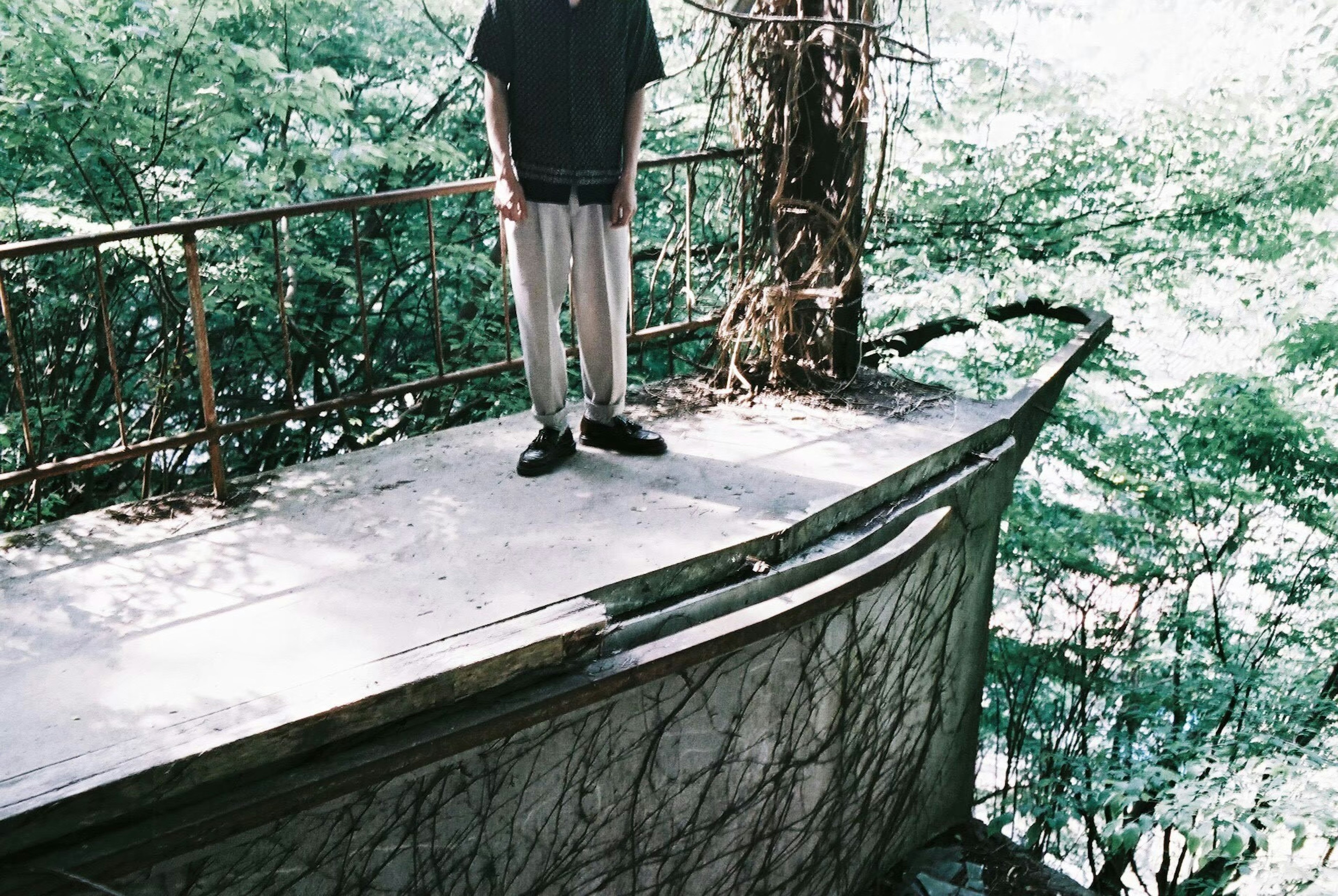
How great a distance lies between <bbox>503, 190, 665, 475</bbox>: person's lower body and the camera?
3.80m

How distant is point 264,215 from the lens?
146 inches

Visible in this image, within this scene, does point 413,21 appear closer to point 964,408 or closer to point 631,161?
point 631,161

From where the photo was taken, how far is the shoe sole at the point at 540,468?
3.88 meters

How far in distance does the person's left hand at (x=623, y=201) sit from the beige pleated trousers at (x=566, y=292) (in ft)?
0.08

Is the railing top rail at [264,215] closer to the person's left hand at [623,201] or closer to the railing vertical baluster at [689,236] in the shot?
the railing vertical baluster at [689,236]

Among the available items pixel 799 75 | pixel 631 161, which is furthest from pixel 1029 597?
pixel 631 161

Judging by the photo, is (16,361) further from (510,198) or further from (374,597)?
(510,198)

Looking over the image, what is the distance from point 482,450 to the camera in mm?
4129

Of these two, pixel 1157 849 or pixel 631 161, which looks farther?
pixel 1157 849

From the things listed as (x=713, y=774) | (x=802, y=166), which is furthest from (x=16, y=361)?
(x=802, y=166)

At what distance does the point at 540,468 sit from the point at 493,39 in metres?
1.48

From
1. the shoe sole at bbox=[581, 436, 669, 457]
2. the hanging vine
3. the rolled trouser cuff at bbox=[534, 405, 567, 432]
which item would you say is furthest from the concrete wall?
the rolled trouser cuff at bbox=[534, 405, 567, 432]

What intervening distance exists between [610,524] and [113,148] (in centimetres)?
433

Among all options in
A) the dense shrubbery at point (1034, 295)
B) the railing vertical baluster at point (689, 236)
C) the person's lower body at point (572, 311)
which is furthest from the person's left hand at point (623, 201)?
the dense shrubbery at point (1034, 295)
